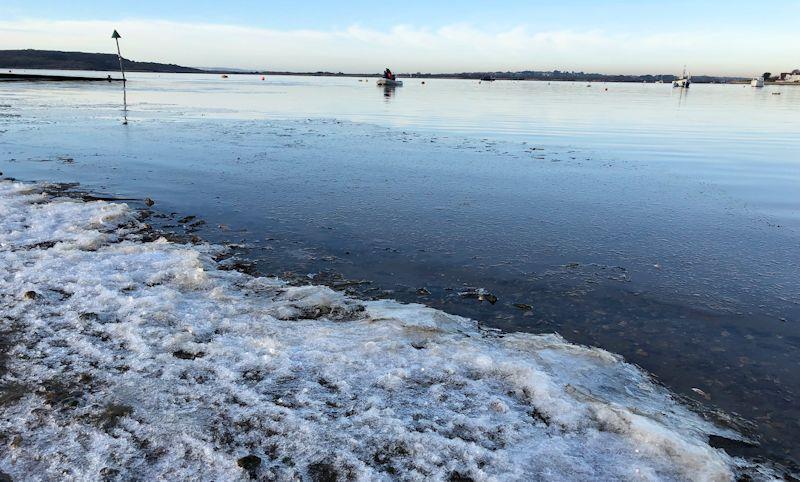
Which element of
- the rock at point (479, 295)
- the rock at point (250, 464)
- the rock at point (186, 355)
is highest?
the rock at point (186, 355)

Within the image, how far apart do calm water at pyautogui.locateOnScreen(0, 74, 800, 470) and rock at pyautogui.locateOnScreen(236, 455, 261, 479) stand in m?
3.11

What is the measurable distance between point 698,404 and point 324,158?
13.3 m

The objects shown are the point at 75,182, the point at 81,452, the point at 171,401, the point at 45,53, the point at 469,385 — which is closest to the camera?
the point at 81,452

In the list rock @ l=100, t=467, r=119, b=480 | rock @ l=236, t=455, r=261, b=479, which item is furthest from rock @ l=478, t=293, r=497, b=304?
rock @ l=100, t=467, r=119, b=480

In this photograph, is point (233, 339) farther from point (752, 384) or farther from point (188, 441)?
point (752, 384)

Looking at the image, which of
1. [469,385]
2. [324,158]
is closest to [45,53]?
[324,158]

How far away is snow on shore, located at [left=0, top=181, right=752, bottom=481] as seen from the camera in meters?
3.17

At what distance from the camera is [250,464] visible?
3.07 meters

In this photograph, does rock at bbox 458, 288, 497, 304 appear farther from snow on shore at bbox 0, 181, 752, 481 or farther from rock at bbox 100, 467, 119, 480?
rock at bbox 100, 467, 119, 480

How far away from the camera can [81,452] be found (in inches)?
122

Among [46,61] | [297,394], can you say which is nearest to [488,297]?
[297,394]

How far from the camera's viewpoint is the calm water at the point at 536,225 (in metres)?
5.32

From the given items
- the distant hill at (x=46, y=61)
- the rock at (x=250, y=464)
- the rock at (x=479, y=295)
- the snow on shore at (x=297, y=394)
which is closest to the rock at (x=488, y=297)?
the rock at (x=479, y=295)

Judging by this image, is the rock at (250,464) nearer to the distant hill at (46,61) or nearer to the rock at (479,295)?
the rock at (479,295)
